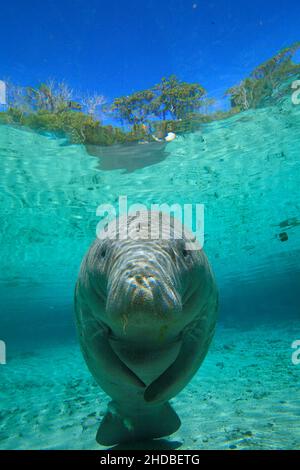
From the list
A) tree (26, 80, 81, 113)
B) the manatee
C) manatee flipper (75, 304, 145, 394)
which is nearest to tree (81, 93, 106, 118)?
tree (26, 80, 81, 113)

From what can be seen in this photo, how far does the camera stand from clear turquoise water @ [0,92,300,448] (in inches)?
249

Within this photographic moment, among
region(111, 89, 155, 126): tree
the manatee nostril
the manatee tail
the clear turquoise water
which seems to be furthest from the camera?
region(111, 89, 155, 126): tree

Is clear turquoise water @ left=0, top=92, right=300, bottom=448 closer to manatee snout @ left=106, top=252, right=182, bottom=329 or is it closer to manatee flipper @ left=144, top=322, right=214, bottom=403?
manatee flipper @ left=144, top=322, right=214, bottom=403

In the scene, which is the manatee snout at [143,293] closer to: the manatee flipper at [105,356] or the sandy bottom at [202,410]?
the manatee flipper at [105,356]

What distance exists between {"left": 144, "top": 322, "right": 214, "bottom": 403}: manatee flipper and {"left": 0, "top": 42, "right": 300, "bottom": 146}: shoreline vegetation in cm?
1010

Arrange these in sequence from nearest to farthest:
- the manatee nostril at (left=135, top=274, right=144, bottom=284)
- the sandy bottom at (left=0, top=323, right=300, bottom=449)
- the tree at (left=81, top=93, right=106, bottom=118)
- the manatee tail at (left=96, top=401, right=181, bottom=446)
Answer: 1. the manatee nostril at (left=135, top=274, right=144, bottom=284)
2. the manatee tail at (left=96, top=401, right=181, bottom=446)
3. the sandy bottom at (left=0, top=323, right=300, bottom=449)
4. the tree at (left=81, top=93, right=106, bottom=118)

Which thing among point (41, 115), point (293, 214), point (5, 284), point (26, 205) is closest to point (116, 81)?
point (41, 115)

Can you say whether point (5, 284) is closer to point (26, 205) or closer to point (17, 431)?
point (26, 205)

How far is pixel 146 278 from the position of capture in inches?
70.8

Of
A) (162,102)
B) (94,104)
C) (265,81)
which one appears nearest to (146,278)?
(94,104)

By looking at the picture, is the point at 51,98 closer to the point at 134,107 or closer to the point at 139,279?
the point at 134,107

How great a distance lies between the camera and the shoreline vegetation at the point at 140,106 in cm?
1054

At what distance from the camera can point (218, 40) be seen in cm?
Answer: 948

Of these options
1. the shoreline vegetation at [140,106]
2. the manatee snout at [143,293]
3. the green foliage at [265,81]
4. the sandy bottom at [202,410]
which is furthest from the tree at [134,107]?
the manatee snout at [143,293]
